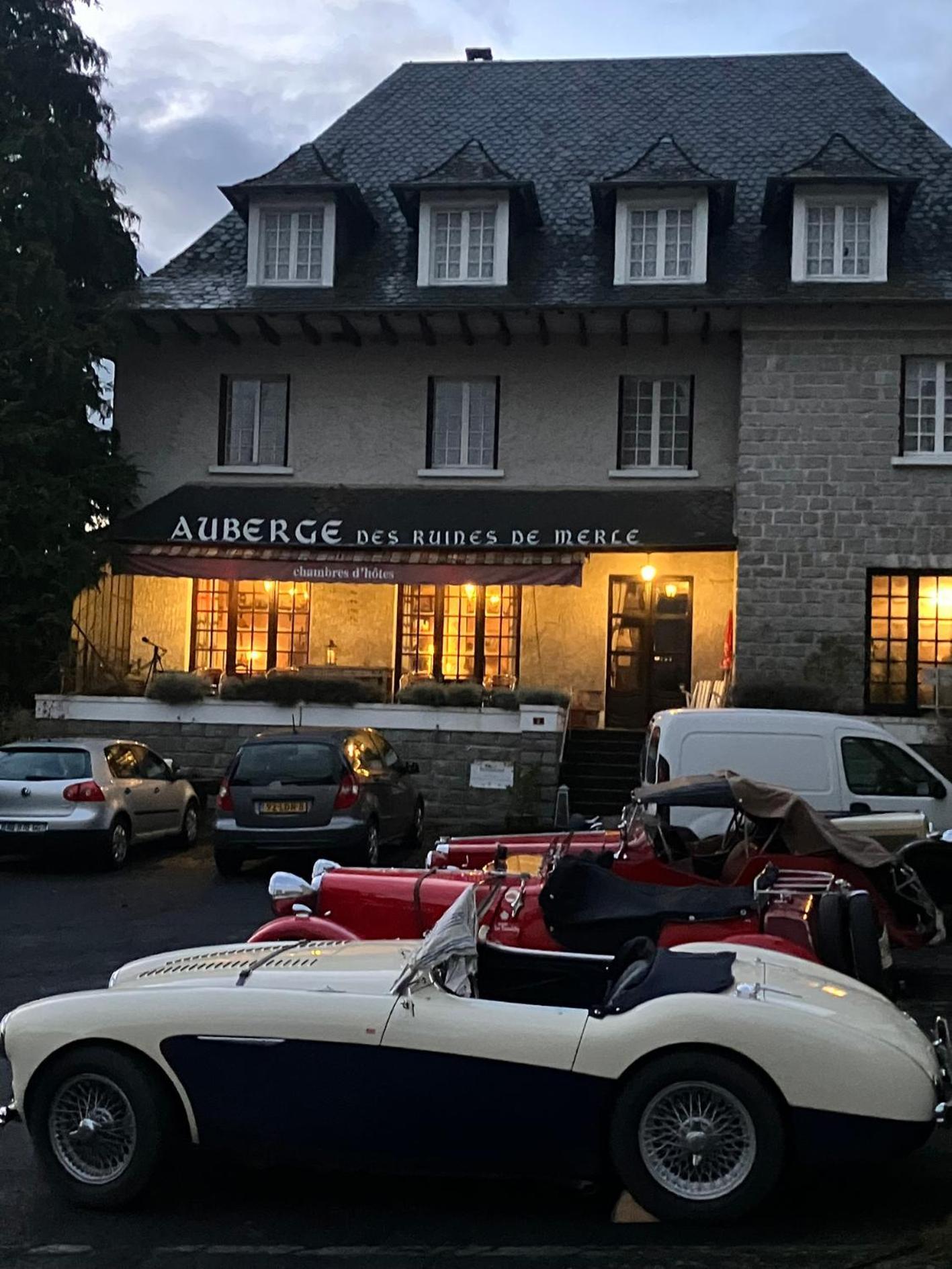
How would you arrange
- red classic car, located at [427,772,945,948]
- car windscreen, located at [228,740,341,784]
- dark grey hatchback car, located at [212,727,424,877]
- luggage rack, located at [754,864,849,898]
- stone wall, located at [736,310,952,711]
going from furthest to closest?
stone wall, located at [736,310,952,711] → car windscreen, located at [228,740,341,784] → dark grey hatchback car, located at [212,727,424,877] → red classic car, located at [427,772,945,948] → luggage rack, located at [754,864,849,898]

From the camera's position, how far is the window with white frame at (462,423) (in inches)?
891

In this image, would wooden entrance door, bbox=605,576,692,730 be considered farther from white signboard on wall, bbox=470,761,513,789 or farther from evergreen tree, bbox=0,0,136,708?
evergreen tree, bbox=0,0,136,708

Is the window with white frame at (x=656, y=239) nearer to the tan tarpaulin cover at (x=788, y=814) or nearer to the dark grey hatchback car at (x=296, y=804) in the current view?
the dark grey hatchback car at (x=296, y=804)

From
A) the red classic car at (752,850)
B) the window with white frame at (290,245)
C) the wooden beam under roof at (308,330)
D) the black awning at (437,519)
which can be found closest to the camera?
the red classic car at (752,850)

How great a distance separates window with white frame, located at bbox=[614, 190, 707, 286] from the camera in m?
21.4

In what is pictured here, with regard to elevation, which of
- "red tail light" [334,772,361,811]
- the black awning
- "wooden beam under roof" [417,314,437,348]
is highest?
"wooden beam under roof" [417,314,437,348]

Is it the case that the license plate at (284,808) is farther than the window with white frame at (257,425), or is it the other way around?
the window with white frame at (257,425)

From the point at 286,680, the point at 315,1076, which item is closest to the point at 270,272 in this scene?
the point at 286,680

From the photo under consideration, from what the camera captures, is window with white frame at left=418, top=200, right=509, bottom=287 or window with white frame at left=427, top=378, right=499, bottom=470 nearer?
window with white frame at left=418, top=200, right=509, bottom=287

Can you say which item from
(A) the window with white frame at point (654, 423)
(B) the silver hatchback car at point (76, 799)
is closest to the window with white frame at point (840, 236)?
(A) the window with white frame at point (654, 423)

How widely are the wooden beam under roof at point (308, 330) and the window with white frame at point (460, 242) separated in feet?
5.92

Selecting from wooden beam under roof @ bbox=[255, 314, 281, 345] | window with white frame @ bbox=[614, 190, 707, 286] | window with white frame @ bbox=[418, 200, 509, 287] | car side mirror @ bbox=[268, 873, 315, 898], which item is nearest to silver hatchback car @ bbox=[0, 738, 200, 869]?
car side mirror @ bbox=[268, 873, 315, 898]

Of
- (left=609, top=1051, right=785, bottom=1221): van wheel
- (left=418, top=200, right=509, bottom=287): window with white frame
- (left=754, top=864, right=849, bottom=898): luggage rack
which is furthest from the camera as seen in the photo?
(left=418, top=200, right=509, bottom=287): window with white frame

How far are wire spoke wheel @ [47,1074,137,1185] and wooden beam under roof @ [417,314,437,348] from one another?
1746 centimetres
